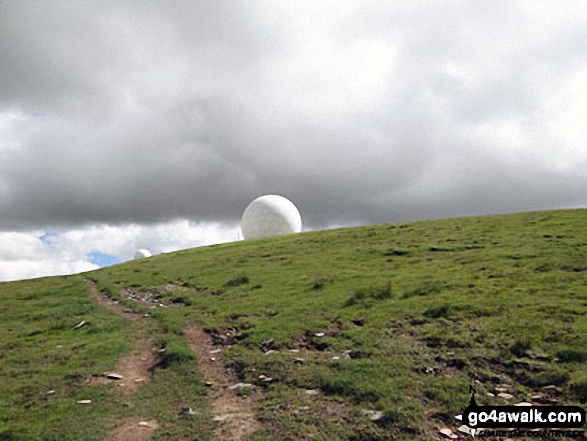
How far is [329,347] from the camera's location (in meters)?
13.2

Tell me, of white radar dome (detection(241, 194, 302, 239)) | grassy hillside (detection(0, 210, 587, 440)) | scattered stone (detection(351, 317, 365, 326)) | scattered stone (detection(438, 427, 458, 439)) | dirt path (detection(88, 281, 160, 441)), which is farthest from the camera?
white radar dome (detection(241, 194, 302, 239))

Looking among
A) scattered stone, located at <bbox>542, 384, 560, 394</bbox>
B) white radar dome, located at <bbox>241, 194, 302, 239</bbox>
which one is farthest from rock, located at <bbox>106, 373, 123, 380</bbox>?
white radar dome, located at <bbox>241, 194, 302, 239</bbox>

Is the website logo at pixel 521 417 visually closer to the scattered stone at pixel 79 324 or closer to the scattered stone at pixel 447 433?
the scattered stone at pixel 447 433

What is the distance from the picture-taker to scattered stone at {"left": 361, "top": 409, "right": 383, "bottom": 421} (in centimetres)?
867

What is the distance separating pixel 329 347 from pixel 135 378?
5878mm

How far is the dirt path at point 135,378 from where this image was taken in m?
8.65

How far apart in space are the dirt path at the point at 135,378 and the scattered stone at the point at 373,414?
4.47 meters

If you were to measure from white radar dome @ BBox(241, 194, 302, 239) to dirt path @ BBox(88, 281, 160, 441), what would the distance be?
56.5 meters

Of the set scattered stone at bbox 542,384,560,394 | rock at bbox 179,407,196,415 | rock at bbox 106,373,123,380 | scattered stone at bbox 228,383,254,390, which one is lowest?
rock at bbox 179,407,196,415

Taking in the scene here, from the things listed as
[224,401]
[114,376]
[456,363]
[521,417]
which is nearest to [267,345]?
[224,401]

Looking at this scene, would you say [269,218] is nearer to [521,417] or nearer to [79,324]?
[79,324]

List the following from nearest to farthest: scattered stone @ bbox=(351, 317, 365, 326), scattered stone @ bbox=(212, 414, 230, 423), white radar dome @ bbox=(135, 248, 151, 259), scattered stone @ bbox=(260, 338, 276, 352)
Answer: scattered stone @ bbox=(212, 414, 230, 423), scattered stone @ bbox=(260, 338, 276, 352), scattered stone @ bbox=(351, 317, 365, 326), white radar dome @ bbox=(135, 248, 151, 259)

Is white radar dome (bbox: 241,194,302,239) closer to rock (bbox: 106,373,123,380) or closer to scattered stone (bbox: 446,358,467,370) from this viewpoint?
rock (bbox: 106,373,123,380)

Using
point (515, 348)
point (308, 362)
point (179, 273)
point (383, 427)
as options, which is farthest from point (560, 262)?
point (179, 273)
